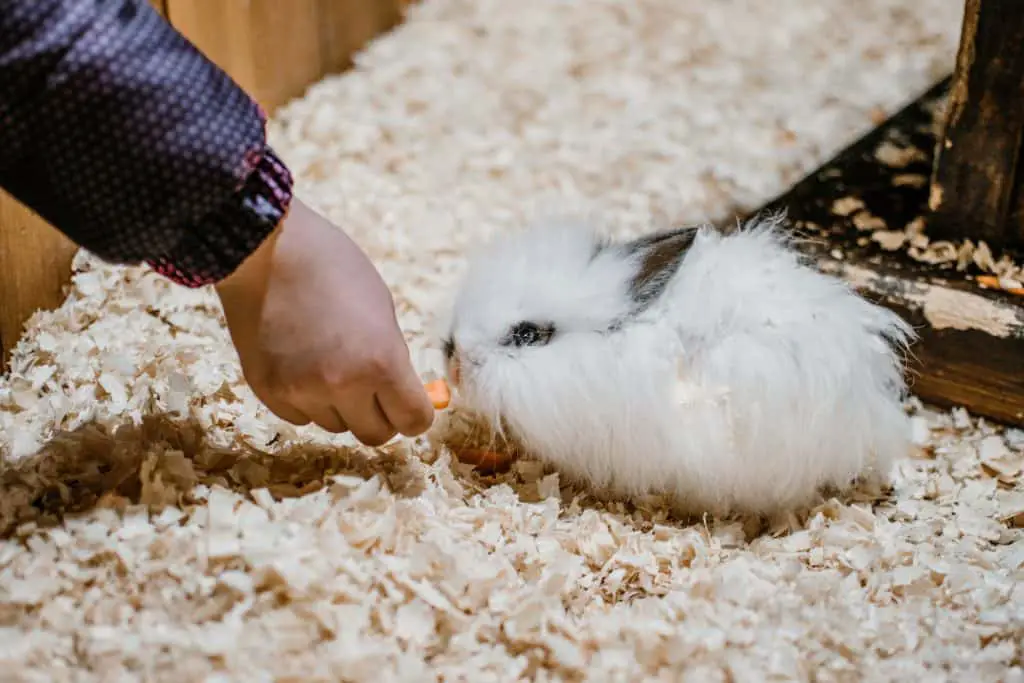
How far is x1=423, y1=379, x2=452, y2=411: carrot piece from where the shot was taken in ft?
4.79

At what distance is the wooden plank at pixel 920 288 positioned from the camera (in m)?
1.65

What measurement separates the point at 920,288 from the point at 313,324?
1.00 metres

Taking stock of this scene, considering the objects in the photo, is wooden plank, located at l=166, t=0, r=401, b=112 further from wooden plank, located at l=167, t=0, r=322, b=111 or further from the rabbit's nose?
the rabbit's nose

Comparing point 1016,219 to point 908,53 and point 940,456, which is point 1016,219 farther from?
point 908,53

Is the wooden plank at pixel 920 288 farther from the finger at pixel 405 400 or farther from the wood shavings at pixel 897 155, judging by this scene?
the finger at pixel 405 400

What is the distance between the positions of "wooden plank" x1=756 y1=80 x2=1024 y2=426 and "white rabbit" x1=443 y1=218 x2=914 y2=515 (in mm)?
278

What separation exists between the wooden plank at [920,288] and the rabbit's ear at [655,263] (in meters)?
0.29

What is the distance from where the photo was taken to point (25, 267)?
1.72 meters

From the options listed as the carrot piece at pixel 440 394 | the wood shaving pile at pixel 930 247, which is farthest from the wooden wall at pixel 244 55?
the wood shaving pile at pixel 930 247

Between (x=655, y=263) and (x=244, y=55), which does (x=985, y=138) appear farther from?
(x=244, y=55)

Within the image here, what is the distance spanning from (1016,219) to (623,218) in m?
0.71

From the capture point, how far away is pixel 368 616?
113 centimetres

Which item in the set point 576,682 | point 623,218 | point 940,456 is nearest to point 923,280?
point 940,456

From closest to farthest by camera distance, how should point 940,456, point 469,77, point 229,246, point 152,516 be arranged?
point 229,246 < point 152,516 < point 940,456 < point 469,77
